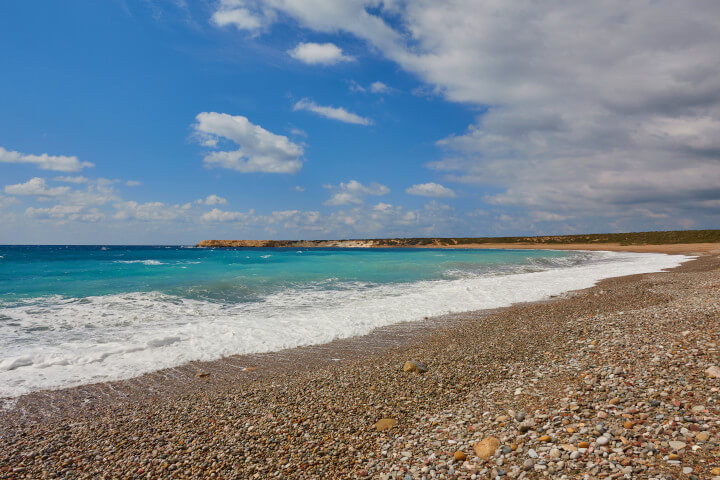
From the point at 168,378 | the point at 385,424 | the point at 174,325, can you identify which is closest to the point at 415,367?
the point at 385,424

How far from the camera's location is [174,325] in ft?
40.1

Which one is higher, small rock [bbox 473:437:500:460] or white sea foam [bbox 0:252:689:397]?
small rock [bbox 473:437:500:460]

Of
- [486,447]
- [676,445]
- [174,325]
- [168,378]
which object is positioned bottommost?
[168,378]

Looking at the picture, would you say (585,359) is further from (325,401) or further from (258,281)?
(258,281)

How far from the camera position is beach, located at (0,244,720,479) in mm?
3730

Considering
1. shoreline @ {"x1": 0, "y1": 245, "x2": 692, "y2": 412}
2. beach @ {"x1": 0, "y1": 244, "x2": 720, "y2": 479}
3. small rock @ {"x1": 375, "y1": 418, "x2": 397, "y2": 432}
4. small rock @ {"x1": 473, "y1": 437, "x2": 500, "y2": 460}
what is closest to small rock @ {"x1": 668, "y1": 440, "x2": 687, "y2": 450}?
beach @ {"x1": 0, "y1": 244, "x2": 720, "y2": 479}

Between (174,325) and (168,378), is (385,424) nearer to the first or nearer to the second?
(168,378)

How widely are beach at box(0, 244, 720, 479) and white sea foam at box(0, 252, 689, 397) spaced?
46.7 inches

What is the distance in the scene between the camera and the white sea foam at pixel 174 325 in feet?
27.5

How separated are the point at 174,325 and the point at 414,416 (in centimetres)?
1037

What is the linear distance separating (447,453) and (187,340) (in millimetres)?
8960

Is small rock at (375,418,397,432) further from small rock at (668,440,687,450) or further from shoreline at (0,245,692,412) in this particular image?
shoreline at (0,245,692,412)

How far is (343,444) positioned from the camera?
454 centimetres

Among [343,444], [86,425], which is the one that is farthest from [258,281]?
[343,444]
